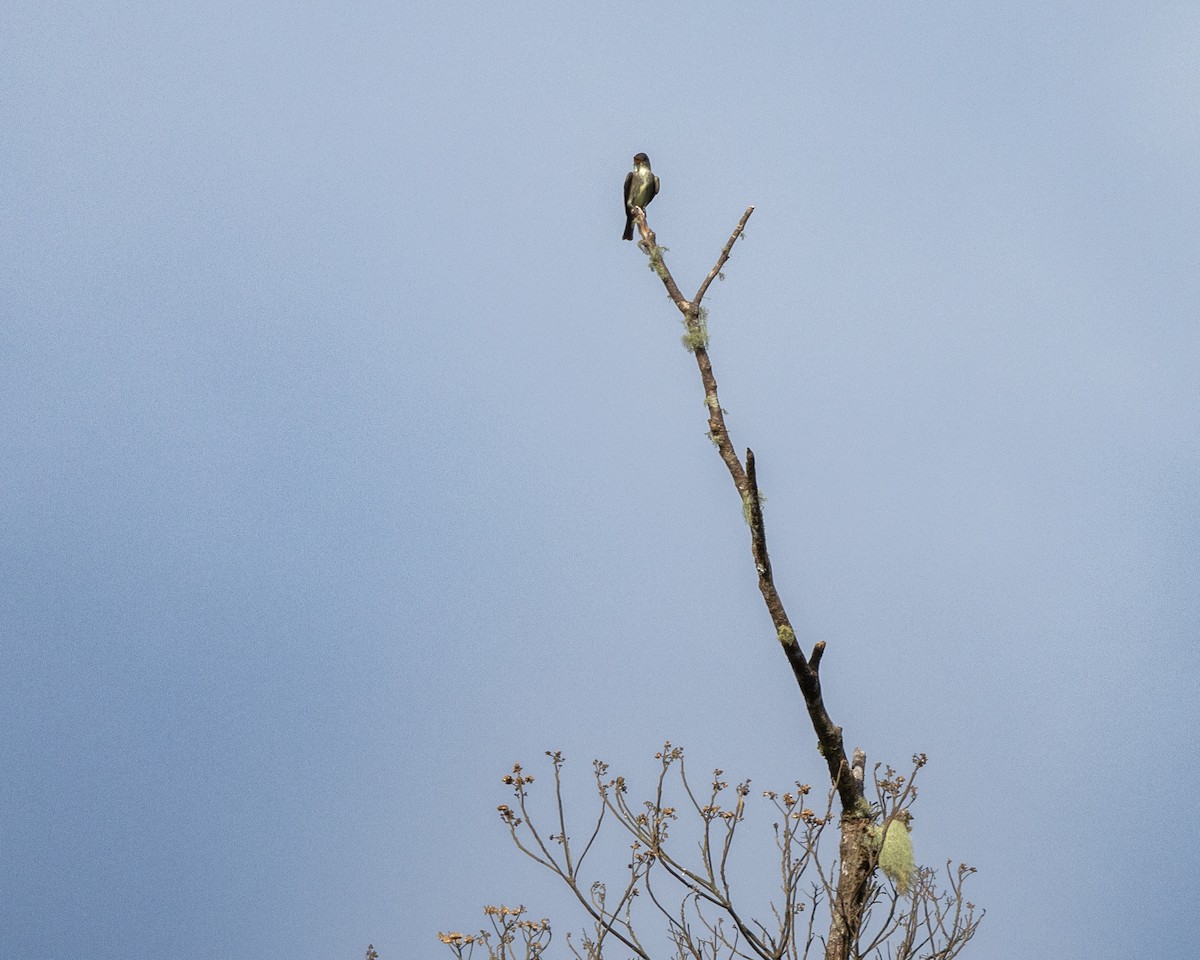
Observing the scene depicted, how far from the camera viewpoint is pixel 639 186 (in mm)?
10281

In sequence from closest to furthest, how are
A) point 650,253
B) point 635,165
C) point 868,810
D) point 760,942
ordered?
point 760,942
point 868,810
point 650,253
point 635,165

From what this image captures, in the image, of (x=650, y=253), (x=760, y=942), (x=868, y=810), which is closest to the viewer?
(x=760, y=942)

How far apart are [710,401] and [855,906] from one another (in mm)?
→ 2949

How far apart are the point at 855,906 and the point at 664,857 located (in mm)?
1088

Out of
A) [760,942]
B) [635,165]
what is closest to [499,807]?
[760,942]

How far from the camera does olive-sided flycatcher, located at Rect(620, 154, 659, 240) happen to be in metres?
10.2

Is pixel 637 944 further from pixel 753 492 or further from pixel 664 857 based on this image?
pixel 753 492

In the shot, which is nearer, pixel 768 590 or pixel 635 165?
pixel 768 590

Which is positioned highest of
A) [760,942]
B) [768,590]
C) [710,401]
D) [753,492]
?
[710,401]

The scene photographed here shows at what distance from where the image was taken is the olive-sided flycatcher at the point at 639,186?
33.6ft

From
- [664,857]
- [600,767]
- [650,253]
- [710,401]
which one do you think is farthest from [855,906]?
[650,253]

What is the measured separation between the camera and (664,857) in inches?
247

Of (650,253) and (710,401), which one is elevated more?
(650,253)

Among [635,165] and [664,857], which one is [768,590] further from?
[635,165]
